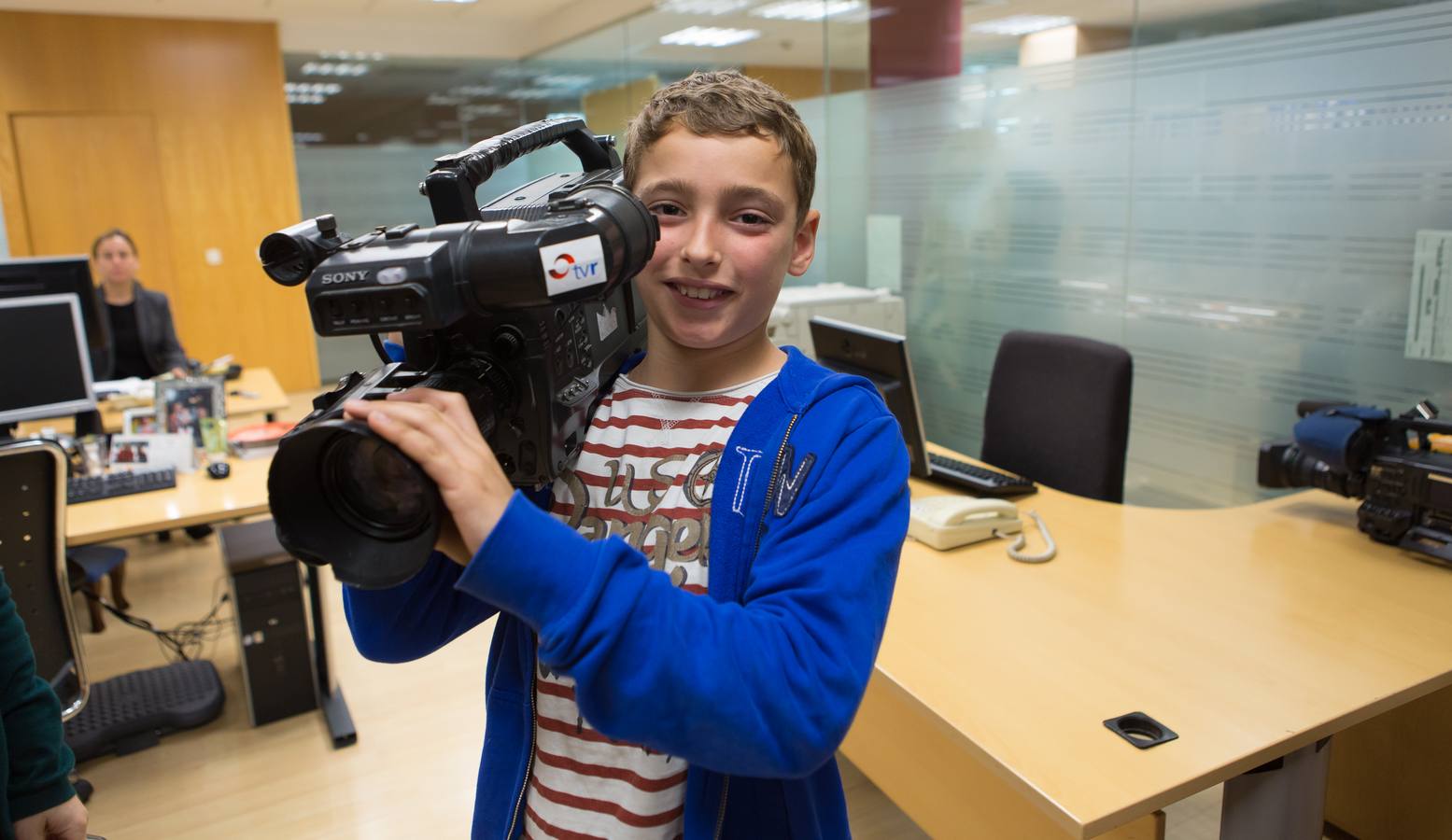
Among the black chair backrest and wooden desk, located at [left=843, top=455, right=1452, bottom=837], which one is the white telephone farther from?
the black chair backrest

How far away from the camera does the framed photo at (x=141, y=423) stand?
2.97 meters

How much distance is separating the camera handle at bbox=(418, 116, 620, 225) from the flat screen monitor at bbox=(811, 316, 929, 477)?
1.23 metres

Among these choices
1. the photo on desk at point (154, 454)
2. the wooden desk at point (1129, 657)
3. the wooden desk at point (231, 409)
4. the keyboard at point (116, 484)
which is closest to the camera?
the wooden desk at point (1129, 657)

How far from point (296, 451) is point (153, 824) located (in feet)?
7.51

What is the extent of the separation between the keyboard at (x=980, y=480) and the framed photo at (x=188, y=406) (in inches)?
90.8

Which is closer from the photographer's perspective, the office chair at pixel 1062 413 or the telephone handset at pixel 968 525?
the telephone handset at pixel 968 525

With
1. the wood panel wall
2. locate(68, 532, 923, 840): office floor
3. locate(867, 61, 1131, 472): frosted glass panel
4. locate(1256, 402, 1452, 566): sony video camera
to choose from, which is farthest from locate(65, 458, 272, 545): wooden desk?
the wood panel wall

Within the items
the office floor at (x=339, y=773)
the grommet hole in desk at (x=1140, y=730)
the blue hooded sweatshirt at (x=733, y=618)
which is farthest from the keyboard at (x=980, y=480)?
the blue hooded sweatshirt at (x=733, y=618)

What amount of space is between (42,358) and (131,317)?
5.13 ft

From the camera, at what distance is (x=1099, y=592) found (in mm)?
1690

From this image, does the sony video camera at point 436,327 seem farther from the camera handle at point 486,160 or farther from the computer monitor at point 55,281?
the computer monitor at point 55,281

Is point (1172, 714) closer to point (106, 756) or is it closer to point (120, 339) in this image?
point (106, 756)

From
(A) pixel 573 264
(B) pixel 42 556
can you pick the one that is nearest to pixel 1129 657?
(A) pixel 573 264

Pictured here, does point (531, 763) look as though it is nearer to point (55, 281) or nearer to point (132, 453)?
point (132, 453)
